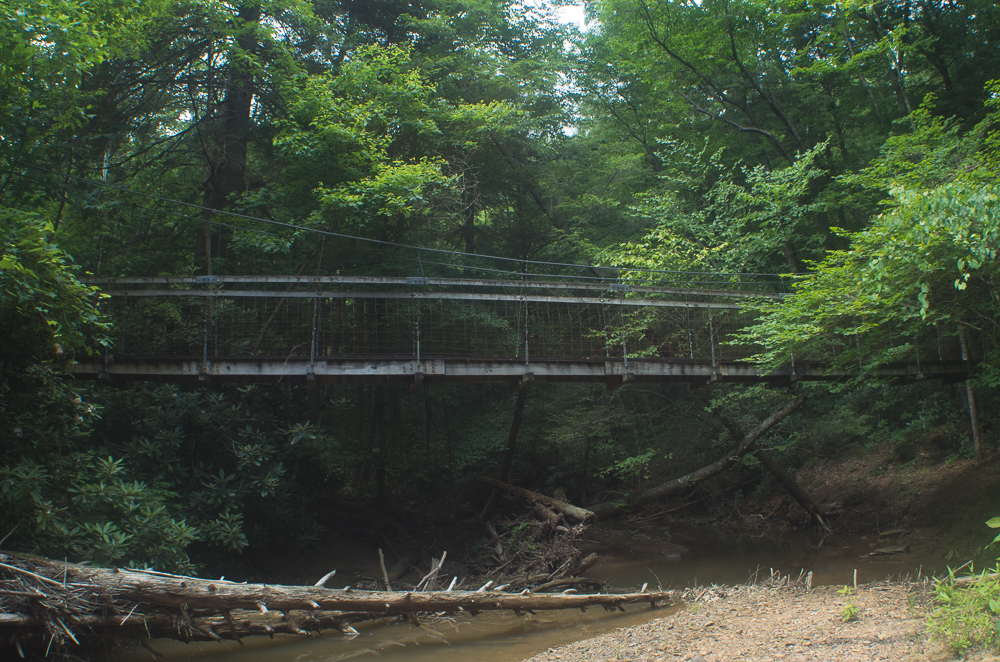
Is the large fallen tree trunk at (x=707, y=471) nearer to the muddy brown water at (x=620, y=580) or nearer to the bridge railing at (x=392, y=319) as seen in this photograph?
the muddy brown water at (x=620, y=580)

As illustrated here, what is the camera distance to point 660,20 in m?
12.4

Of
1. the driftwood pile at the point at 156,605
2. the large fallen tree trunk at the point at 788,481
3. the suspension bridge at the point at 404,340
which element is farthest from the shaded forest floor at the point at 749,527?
the driftwood pile at the point at 156,605

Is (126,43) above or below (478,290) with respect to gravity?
above

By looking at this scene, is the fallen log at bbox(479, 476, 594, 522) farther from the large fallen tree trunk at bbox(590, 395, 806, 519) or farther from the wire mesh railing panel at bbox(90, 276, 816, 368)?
the wire mesh railing panel at bbox(90, 276, 816, 368)

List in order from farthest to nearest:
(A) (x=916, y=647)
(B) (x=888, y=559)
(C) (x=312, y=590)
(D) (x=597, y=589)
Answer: (B) (x=888, y=559) → (D) (x=597, y=589) → (C) (x=312, y=590) → (A) (x=916, y=647)

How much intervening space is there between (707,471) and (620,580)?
3110mm

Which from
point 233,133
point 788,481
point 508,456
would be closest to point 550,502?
point 508,456

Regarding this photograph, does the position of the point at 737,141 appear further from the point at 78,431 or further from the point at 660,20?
the point at 78,431

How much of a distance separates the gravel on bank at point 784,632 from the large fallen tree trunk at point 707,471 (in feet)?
12.0

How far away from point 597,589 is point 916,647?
155 inches

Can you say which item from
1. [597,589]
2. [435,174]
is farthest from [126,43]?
[597,589]

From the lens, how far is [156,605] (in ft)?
15.2

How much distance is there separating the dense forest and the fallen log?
0.63m

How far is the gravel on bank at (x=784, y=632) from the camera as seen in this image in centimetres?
403
